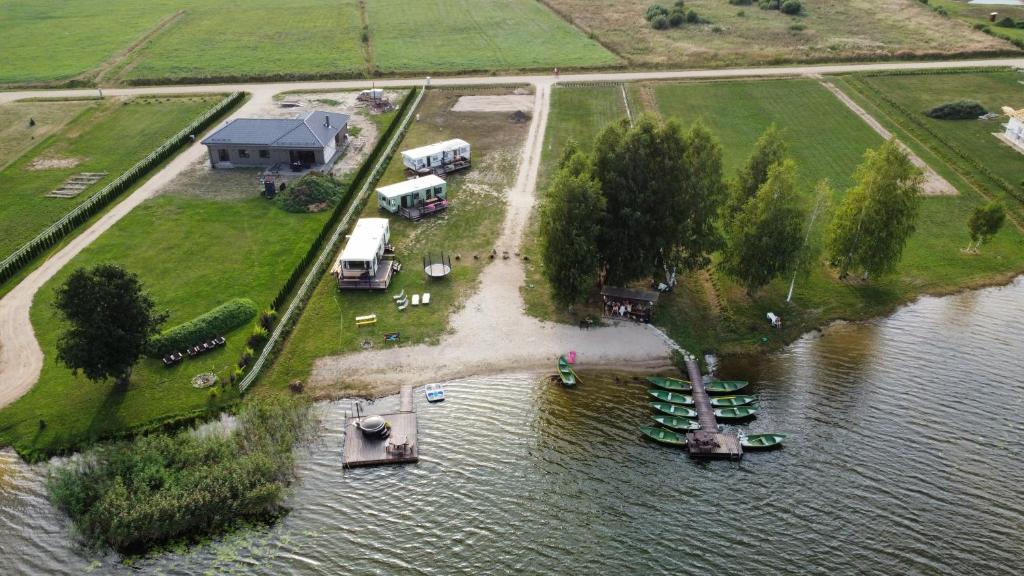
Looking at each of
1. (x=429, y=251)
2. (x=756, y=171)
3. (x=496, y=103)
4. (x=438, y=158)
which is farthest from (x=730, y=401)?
(x=496, y=103)

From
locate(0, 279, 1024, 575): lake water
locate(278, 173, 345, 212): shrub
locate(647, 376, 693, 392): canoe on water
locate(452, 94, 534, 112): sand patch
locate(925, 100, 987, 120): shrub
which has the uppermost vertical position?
locate(925, 100, 987, 120): shrub

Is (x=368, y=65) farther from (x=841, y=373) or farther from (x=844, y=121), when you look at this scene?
(x=841, y=373)

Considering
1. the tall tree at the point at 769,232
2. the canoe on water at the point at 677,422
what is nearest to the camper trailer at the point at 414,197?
the tall tree at the point at 769,232

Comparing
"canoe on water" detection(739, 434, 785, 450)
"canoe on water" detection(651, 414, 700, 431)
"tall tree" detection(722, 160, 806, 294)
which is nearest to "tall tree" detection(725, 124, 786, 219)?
"tall tree" detection(722, 160, 806, 294)

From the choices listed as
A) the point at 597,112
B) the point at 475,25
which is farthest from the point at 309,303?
the point at 475,25

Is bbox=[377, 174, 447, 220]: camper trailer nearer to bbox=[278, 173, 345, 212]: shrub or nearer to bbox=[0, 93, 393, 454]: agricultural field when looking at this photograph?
bbox=[278, 173, 345, 212]: shrub
